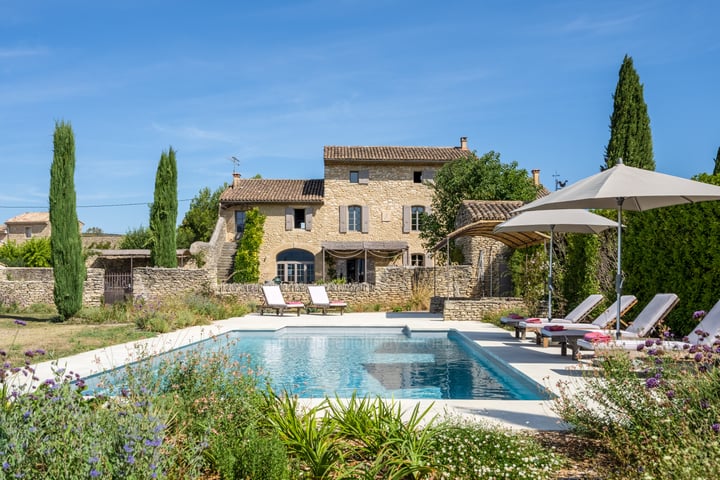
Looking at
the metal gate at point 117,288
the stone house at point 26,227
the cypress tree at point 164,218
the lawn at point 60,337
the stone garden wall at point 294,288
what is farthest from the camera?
the stone house at point 26,227

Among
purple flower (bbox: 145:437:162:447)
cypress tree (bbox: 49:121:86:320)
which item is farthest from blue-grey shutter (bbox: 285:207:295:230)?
purple flower (bbox: 145:437:162:447)

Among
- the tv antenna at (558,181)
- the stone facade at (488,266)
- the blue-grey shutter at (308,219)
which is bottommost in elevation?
the stone facade at (488,266)

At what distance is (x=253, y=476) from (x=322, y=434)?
0.70 meters

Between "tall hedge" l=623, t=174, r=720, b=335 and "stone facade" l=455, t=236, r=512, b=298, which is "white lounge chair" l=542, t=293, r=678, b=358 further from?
"stone facade" l=455, t=236, r=512, b=298

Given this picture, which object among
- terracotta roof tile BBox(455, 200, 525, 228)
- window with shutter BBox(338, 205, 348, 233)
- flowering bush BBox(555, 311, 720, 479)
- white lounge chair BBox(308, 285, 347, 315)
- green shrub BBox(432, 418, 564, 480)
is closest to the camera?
flowering bush BBox(555, 311, 720, 479)

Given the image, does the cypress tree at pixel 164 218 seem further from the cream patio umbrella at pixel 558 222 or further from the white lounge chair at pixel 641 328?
the white lounge chair at pixel 641 328

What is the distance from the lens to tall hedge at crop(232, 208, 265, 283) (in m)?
26.0

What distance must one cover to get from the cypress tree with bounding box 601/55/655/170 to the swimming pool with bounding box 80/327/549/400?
14.1 metres

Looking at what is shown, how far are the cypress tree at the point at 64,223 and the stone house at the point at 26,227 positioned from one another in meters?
34.3

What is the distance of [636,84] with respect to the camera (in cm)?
2295

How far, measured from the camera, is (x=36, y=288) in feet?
65.4

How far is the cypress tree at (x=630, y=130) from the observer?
22406 mm

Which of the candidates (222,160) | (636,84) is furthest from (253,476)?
(222,160)

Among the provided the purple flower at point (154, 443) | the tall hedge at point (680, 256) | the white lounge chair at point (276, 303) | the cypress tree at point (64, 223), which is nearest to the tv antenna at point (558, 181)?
the white lounge chair at point (276, 303)
